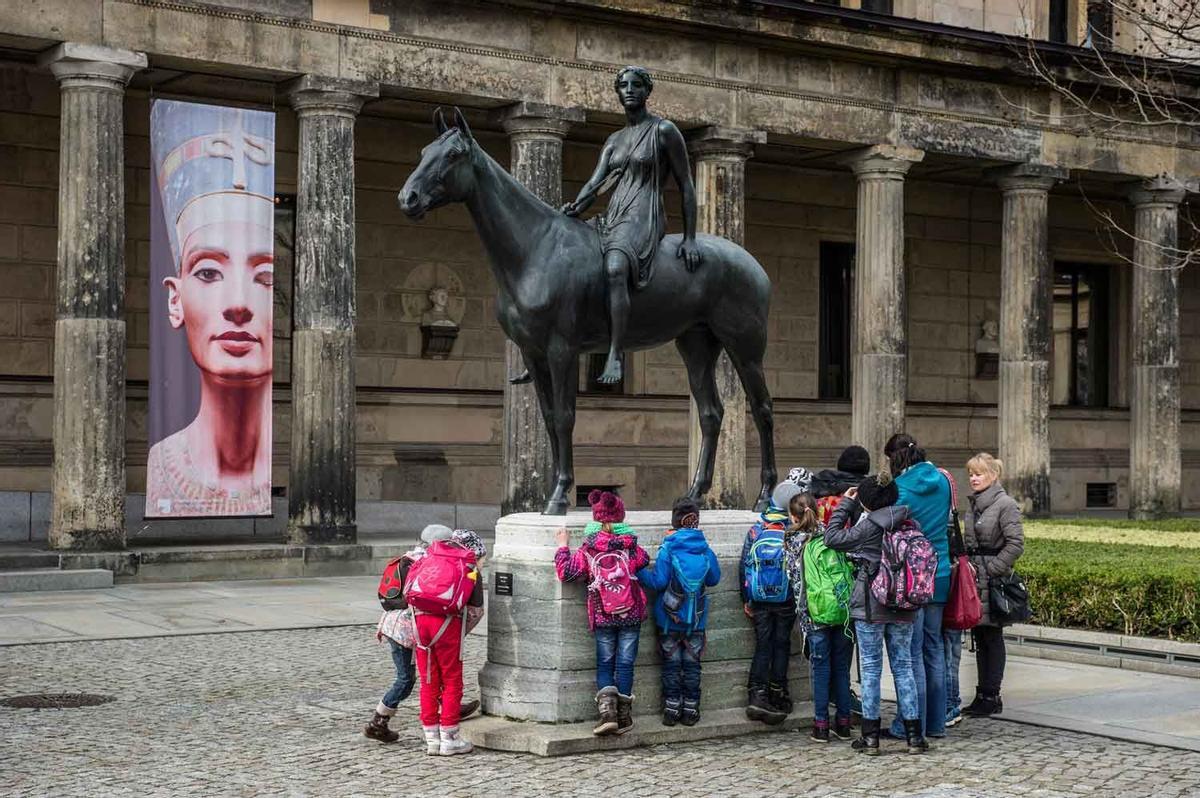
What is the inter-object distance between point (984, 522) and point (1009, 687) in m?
2.16

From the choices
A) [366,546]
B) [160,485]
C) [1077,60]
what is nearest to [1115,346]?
[1077,60]

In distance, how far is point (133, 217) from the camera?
1025 inches

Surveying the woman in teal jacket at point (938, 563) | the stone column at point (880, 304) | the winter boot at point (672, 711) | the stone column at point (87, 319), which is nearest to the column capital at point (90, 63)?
the stone column at point (87, 319)

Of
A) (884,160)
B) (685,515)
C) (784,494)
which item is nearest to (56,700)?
(685,515)

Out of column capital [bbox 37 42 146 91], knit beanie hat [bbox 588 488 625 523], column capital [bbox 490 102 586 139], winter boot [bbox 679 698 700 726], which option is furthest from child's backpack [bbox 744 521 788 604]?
column capital [bbox 490 102 586 139]

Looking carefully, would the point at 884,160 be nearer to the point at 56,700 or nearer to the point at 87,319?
the point at 87,319

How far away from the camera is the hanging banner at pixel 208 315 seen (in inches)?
838

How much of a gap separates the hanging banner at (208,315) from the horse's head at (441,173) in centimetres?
1087

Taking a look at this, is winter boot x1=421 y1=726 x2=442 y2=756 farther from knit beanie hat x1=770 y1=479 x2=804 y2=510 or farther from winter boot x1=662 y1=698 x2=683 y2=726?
knit beanie hat x1=770 y1=479 x2=804 y2=510

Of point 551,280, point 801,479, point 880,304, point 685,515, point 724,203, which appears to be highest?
point 724,203

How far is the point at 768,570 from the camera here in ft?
36.8

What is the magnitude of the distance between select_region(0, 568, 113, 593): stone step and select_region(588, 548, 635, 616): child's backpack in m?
10.9

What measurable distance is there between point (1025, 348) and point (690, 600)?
61.8 ft

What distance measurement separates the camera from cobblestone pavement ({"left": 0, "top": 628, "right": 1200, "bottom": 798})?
9492 mm
